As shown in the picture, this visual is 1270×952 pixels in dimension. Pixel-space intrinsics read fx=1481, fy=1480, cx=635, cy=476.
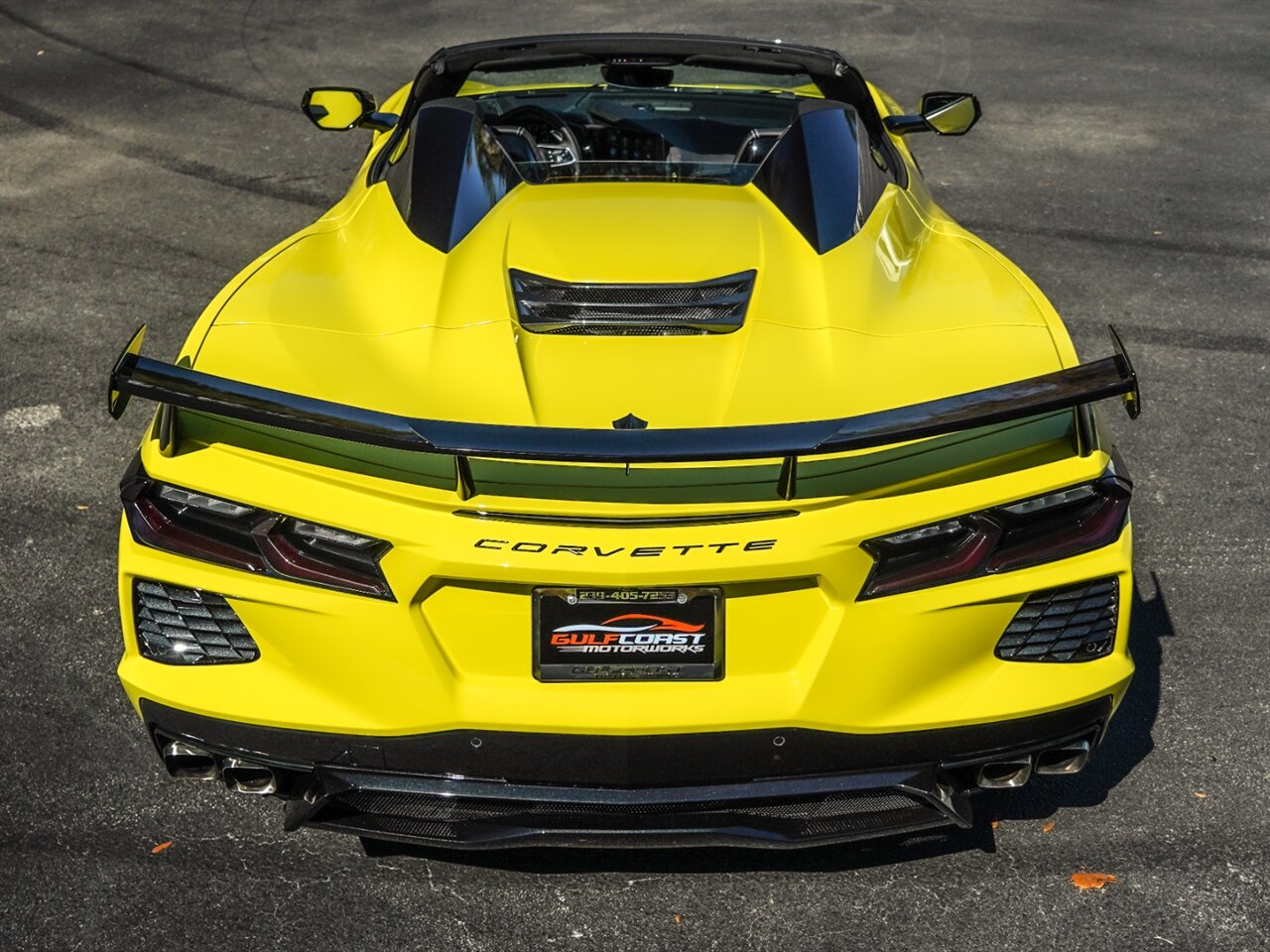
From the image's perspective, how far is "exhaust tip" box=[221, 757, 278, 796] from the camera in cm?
290

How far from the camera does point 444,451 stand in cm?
241

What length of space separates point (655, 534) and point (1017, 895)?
1.22m

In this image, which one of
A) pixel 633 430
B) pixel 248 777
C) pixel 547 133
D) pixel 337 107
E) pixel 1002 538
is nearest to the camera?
pixel 633 430

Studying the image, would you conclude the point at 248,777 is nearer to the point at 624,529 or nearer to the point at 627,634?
the point at 627,634

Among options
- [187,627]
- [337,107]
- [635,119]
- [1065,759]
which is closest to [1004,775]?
[1065,759]

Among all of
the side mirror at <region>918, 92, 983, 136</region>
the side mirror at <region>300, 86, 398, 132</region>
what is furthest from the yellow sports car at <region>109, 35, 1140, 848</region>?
the side mirror at <region>300, 86, 398, 132</region>

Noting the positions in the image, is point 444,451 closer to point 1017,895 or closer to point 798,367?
point 798,367

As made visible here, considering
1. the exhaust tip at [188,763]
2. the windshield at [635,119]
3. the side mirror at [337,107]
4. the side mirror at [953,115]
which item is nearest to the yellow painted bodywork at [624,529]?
the exhaust tip at [188,763]

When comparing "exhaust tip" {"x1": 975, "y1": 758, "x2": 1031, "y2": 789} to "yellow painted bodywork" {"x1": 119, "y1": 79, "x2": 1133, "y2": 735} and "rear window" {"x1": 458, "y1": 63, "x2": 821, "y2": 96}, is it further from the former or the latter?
"rear window" {"x1": 458, "y1": 63, "x2": 821, "y2": 96}

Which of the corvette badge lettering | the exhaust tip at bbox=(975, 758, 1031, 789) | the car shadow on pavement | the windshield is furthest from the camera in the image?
the windshield

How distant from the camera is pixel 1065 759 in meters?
2.96

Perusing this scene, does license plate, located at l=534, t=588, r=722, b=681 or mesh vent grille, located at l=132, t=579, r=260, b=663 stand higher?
license plate, located at l=534, t=588, r=722, b=681

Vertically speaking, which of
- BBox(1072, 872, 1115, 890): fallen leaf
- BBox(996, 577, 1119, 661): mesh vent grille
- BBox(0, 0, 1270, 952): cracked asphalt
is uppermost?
BBox(996, 577, 1119, 661): mesh vent grille

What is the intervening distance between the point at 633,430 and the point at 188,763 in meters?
1.20
